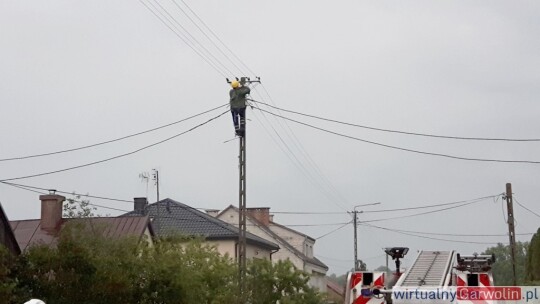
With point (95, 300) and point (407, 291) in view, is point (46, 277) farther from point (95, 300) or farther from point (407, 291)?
point (407, 291)

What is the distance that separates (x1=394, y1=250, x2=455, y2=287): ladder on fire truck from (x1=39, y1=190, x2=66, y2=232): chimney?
1224 inches

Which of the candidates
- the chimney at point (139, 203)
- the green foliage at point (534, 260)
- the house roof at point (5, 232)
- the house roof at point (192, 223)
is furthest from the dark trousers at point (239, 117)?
the chimney at point (139, 203)

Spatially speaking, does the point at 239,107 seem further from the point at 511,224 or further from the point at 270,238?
the point at 270,238

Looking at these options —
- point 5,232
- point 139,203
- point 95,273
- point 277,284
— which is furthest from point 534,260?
point 139,203

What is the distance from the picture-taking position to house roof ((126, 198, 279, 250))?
57.8 meters

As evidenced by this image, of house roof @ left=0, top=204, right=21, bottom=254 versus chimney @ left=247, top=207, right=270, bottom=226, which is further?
chimney @ left=247, top=207, right=270, bottom=226

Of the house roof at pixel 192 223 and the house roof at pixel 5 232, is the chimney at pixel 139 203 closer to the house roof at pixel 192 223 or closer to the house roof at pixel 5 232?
the house roof at pixel 192 223

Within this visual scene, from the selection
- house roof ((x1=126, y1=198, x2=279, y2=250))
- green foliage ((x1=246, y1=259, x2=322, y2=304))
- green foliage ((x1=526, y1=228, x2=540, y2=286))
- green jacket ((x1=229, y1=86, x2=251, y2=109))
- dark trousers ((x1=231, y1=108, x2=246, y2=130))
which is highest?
green jacket ((x1=229, y1=86, x2=251, y2=109))

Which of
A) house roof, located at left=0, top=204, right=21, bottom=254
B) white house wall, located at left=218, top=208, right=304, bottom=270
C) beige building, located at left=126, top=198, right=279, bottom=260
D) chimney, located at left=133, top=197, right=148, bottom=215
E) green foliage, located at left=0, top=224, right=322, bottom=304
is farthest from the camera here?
white house wall, located at left=218, top=208, right=304, bottom=270

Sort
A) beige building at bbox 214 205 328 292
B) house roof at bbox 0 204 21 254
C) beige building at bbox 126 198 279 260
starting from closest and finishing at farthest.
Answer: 1. house roof at bbox 0 204 21 254
2. beige building at bbox 126 198 279 260
3. beige building at bbox 214 205 328 292

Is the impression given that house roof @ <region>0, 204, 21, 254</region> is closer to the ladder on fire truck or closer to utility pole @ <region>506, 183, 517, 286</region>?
the ladder on fire truck

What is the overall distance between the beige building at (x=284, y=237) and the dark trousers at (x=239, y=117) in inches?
1492

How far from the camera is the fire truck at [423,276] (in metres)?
10.8

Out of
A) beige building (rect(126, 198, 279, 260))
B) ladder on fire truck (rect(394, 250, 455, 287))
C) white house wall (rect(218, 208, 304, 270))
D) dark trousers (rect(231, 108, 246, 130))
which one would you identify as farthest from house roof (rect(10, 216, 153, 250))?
white house wall (rect(218, 208, 304, 270))
